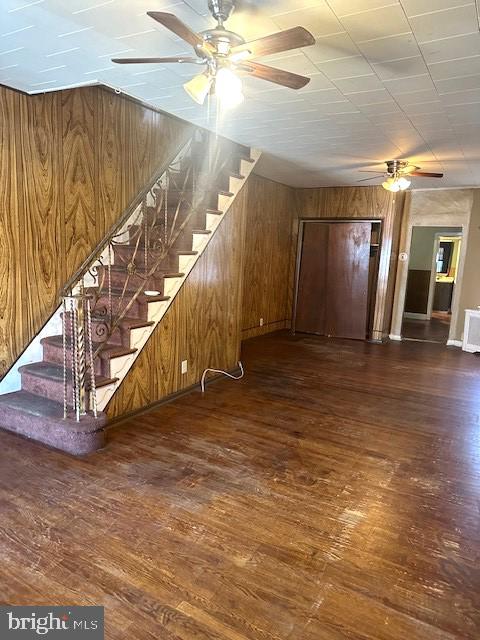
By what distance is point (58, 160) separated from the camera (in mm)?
3682

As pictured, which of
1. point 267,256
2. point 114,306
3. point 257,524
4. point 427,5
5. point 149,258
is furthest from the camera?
point 267,256

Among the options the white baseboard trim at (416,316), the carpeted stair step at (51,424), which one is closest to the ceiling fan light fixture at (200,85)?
the carpeted stair step at (51,424)

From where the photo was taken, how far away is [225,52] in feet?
7.07

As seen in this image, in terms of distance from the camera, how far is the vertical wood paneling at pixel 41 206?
3457mm

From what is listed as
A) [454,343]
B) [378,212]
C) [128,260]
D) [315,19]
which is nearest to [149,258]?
[128,260]

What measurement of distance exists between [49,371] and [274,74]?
112 inches

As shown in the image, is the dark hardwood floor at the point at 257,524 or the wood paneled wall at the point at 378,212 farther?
the wood paneled wall at the point at 378,212

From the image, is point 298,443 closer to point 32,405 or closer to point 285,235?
point 32,405

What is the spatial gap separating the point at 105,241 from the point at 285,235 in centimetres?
461

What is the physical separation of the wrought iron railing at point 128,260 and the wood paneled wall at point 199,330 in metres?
0.35

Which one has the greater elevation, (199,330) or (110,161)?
(110,161)

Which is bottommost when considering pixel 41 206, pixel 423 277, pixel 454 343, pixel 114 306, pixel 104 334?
pixel 454 343

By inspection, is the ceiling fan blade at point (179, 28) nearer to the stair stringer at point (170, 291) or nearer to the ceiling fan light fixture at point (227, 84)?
the ceiling fan light fixture at point (227, 84)

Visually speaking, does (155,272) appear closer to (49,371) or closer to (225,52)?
(49,371)
